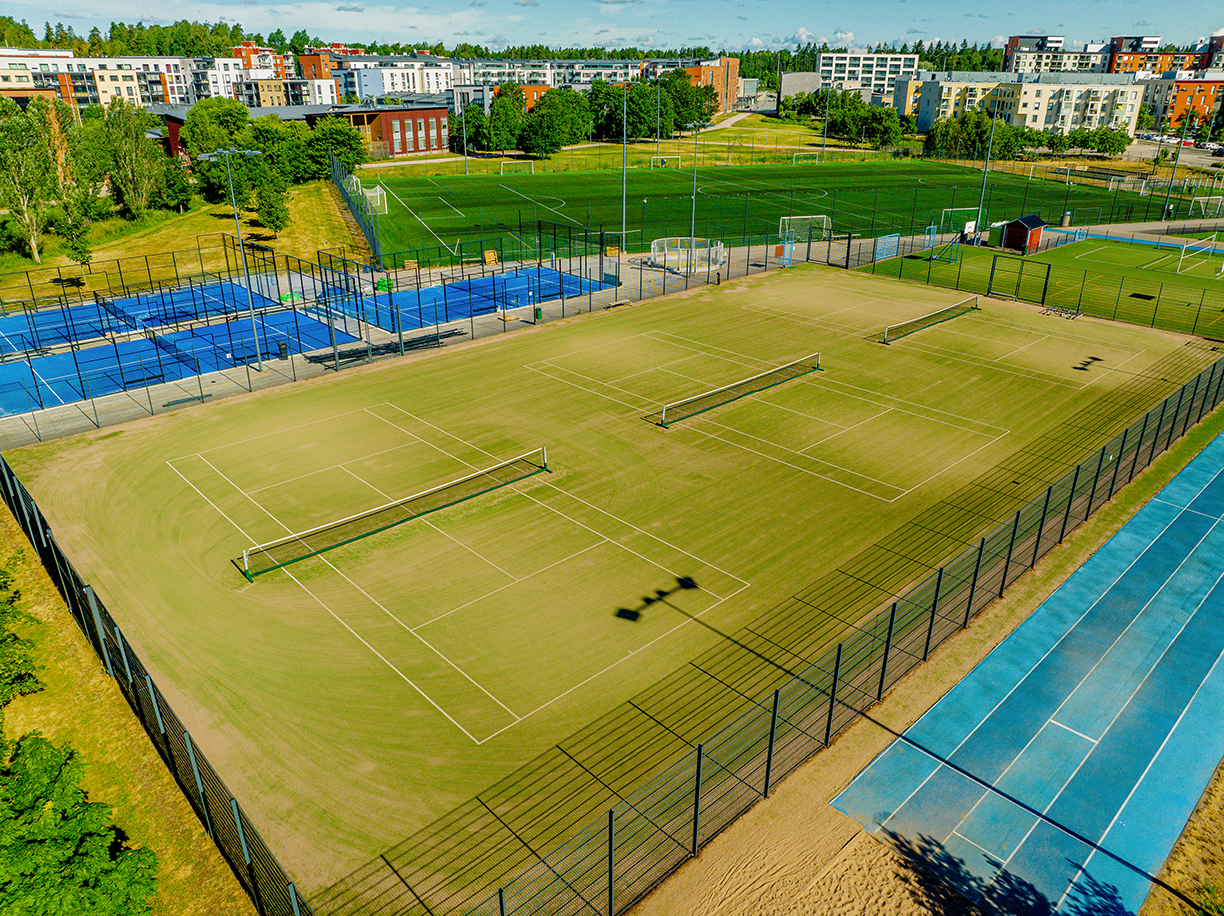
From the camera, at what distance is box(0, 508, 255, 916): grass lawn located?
14.7m

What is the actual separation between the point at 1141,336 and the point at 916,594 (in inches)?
1379

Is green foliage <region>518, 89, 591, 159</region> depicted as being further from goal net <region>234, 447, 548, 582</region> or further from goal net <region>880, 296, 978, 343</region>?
goal net <region>234, 447, 548, 582</region>

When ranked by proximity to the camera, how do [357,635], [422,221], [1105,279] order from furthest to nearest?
[422,221]
[1105,279]
[357,635]

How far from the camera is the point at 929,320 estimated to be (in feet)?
163

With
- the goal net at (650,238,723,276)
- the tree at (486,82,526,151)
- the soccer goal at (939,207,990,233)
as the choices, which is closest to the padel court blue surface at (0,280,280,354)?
the goal net at (650,238,723,276)

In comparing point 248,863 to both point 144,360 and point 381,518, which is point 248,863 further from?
point 144,360

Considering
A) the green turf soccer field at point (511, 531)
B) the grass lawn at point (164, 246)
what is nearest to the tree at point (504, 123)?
the grass lawn at point (164, 246)

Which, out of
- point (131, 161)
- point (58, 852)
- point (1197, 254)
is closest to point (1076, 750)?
point (58, 852)

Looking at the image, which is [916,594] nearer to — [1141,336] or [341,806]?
[341,806]

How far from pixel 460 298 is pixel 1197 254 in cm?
6492

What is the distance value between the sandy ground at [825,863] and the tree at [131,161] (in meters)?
85.8

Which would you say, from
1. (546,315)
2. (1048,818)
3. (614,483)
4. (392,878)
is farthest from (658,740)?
(546,315)

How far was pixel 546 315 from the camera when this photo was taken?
51.2 metres

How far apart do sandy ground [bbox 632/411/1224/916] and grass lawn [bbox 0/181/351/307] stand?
58.6m
